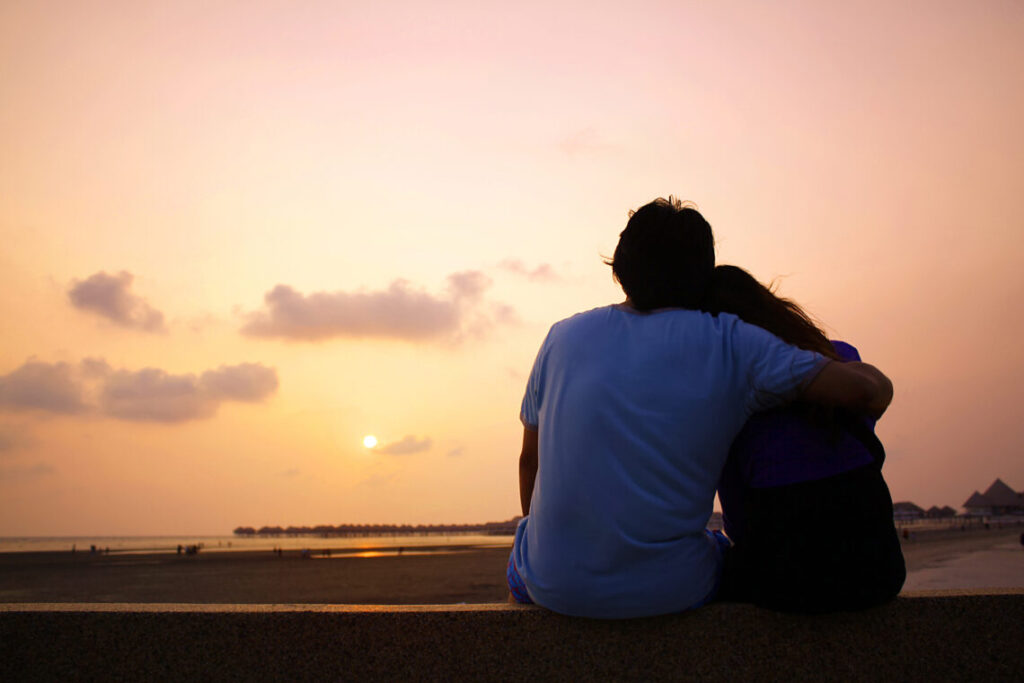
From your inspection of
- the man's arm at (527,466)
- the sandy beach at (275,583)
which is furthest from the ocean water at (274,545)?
the man's arm at (527,466)

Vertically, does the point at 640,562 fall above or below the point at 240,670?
above

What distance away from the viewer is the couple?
4.99 feet

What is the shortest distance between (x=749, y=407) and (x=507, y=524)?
137 metres

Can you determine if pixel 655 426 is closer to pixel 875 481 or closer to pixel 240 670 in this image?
pixel 875 481

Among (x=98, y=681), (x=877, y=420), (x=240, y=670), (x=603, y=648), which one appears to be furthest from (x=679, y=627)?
(x=98, y=681)

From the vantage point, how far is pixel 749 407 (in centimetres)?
159

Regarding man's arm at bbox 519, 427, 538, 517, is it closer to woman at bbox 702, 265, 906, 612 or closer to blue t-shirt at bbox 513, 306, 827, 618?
blue t-shirt at bbox 513, 306, 827, 618

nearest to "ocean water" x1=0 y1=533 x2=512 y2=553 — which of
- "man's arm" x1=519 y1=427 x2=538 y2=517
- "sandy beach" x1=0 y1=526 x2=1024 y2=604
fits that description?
"sandy beach" x1=0 y1=526 x2=1024 y2=604

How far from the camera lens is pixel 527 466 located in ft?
6.72

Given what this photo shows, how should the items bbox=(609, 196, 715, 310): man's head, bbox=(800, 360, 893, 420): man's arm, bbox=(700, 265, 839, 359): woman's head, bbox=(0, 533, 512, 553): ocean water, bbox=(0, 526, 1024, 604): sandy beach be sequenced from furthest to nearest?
bbox=(0, 533, 512, 553): ocean water
bbox=(0, 526, 1024, 604): sandy beach
bbox=(609, 196, 715, 310): man's head
bbox=(700, 265, 839, 359): woman's head
bbox=(800, 360, 893, 420): man's arm

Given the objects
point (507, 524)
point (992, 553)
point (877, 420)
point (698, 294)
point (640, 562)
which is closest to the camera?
point (640, 562)

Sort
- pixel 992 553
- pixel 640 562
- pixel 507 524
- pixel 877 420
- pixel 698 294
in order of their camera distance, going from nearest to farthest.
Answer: pixel 640 562 → pixel 877 420 → pixel 698 294 → pixel 992 553 → pixel 507 524

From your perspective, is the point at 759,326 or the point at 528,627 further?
the point at 759,326

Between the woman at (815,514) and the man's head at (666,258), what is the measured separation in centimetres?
33
